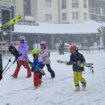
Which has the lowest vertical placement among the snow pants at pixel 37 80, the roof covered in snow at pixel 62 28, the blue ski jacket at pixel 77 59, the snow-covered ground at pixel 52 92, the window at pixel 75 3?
the snow-covered ground at pixel 52 92

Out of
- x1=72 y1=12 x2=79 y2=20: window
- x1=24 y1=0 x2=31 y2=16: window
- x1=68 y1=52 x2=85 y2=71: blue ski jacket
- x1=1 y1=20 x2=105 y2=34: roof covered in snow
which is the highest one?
x1=24 y1=0 x2=31 y2=16: window

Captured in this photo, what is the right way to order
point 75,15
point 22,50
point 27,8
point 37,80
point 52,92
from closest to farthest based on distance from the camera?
point 52,92 < point 37,80 < point 22,50 < point 27,8 < point 75,15

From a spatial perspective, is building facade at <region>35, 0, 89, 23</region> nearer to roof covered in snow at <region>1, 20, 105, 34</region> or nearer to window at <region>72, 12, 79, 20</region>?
window at <region>72, 12, 79, 20</region>

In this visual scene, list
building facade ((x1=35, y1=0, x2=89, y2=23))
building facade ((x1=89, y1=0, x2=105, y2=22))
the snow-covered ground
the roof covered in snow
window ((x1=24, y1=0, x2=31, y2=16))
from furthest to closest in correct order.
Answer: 1. building facade ((x1=89, y1=0, x2=105, y2=22))
2. building facade ((x1=35, y1=0, x2=89, y2=23))
3. window ((x1=24, y1=0, x2=31, y2=16))
4. the roof covered in snow
5. the snow-covered ground

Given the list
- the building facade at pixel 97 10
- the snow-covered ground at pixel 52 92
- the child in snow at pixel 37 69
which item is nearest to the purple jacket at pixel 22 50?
the snow-covered ground at pixel 52 92

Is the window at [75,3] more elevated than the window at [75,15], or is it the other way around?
the window at [75,3]

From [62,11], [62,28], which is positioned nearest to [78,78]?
[62,28]

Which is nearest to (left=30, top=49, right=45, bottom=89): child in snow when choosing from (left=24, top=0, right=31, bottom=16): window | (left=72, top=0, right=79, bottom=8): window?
(left=24, top=0, right=31, bottom=16): window

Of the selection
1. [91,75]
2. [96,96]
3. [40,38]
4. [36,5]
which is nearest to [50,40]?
[40,38]

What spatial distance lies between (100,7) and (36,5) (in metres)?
14.8

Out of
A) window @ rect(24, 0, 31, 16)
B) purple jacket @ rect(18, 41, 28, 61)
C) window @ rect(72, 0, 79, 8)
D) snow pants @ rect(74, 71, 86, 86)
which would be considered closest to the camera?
snow pants @ rect(74, 71, 86, 86)

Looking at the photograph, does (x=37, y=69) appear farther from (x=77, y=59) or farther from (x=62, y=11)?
(x=62, y=11)

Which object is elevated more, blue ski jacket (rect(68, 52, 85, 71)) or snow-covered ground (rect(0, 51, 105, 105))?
blue ski jacket (rect(68, 52, 85, 71))

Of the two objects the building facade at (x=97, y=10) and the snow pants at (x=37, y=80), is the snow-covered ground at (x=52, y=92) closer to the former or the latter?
the snow pants at (x=37, y=80)
